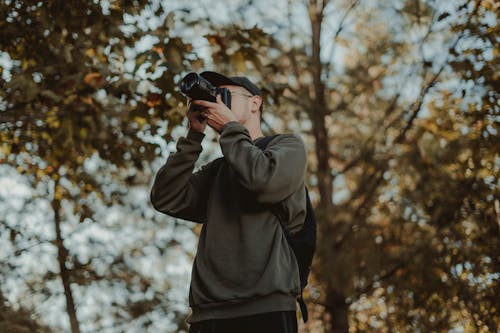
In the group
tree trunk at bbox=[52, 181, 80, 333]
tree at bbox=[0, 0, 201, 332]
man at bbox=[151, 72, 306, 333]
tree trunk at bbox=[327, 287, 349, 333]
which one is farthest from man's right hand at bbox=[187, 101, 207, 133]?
tree trunk at bbox=[327, 287, 349, 333]

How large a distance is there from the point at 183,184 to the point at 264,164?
0.38m

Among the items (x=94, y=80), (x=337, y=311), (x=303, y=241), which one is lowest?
(x=337, y=311)

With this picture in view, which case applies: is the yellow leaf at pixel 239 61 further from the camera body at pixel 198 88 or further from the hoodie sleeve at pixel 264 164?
the hoodie sleeve at pixel 264 164

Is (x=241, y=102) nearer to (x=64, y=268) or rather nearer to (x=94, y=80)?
(x=94, y=80)

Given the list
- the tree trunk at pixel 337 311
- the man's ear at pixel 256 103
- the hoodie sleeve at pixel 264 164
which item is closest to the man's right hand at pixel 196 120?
the hoodie sleeve at pixel 264 164

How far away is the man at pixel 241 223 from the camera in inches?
85.4

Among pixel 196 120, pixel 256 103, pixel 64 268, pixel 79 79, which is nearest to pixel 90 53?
pixel 79 79

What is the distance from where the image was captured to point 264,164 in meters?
2.20

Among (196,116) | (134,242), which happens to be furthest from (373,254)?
(196,116)

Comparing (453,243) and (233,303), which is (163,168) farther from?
(453,243)

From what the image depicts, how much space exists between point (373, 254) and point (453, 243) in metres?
1.02

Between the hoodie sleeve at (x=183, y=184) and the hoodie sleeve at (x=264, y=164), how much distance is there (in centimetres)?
17

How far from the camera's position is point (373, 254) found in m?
7.89

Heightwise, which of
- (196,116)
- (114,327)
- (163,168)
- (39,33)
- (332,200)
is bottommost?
(114,327)
